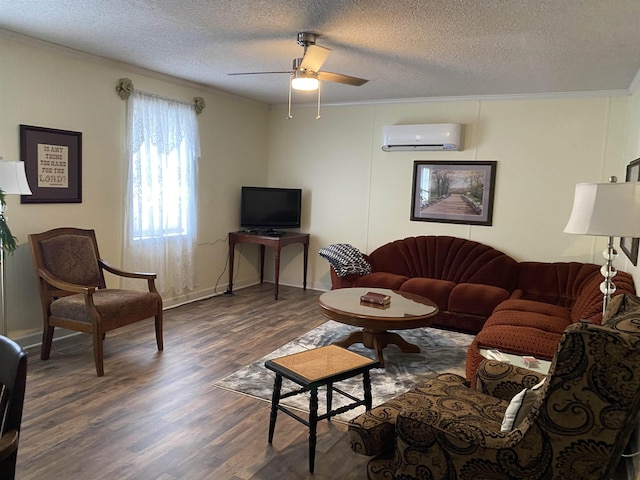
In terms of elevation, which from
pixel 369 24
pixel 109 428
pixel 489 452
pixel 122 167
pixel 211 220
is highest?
pixel 369 24

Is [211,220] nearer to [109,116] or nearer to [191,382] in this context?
[109,116]

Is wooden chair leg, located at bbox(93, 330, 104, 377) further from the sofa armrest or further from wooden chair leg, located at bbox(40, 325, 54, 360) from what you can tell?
the sofa armrest

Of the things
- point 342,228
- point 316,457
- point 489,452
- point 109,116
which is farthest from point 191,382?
point 342,228

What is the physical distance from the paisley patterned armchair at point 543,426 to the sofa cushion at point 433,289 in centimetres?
266

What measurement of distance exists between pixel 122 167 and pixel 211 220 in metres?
1.42

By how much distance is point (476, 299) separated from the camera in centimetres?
461

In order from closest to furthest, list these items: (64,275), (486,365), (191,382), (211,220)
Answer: (486,365)
(191,382)
(64,275)
(211,220)

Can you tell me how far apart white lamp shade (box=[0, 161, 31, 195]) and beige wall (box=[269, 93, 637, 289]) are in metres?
3.74

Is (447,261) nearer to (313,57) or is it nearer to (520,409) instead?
(313,57)

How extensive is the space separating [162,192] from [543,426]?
427 cm

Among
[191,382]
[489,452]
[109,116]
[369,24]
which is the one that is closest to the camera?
[489,452]

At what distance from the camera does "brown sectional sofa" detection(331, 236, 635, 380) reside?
3.45 m

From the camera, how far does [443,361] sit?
12.9ft

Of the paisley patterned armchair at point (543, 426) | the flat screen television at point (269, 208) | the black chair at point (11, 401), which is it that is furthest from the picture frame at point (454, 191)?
the black chair at point (11, 401)
